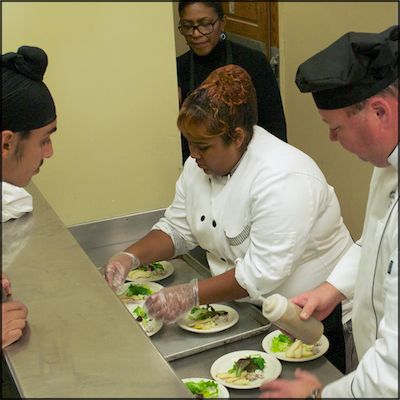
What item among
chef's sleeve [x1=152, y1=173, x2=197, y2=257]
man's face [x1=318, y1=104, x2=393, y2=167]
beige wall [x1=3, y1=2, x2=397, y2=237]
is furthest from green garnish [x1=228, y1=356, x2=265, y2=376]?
beige wall [x1=3, y1=2, x2=397, y2=237]

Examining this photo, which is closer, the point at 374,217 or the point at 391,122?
the point at 391,122

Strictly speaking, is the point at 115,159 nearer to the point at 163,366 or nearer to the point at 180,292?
the point at 180,292

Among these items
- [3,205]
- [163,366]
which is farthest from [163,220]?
[163,366]

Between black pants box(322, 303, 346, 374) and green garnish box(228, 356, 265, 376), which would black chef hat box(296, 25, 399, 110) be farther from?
black pants box(322, 303, 346, 374)

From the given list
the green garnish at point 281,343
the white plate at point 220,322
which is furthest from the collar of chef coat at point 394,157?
the white plate at point 220,322

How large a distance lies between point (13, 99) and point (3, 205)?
523 millimetres

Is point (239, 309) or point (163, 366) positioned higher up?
point (163, 366)

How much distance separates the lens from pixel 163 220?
83.1 inches

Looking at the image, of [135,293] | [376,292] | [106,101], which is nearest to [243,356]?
[376,292]

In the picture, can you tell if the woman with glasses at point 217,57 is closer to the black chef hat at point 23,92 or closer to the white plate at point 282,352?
the white plate at point 282,352

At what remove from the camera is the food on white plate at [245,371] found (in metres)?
1.42

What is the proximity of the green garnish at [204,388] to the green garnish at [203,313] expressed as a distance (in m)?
0.31

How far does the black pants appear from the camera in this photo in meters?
1.80

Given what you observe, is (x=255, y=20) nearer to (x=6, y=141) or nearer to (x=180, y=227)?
(x=180, y=227)
